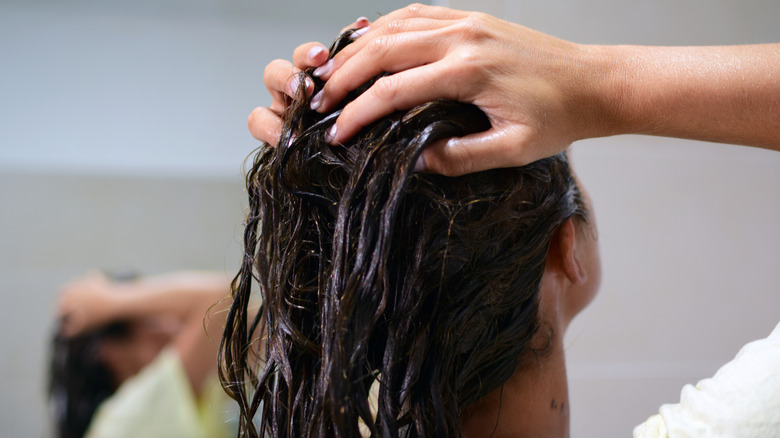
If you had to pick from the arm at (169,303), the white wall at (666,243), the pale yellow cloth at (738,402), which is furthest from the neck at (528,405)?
the arm at (169,303)

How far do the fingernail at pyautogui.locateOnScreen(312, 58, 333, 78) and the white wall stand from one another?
2.82 feet

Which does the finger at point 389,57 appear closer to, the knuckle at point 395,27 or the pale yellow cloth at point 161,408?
the knuckle at point 395,27

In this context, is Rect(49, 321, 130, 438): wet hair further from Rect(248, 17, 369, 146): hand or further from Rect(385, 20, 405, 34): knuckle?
Rect(385, 20, 405, 34): knuckle

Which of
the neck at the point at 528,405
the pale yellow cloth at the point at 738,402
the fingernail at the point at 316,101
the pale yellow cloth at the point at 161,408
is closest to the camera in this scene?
the pale yellow cloth at the point at 738,402

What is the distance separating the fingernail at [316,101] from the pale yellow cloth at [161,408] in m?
0.94

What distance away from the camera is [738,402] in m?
0.42

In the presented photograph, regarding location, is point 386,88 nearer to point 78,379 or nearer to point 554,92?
point 554,92

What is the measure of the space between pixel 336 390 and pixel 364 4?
1.02 m

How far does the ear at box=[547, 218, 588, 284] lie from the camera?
24.9 inches

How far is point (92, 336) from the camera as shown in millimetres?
1284

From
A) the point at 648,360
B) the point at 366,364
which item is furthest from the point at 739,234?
the point at 366,364

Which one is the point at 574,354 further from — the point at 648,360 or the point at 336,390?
the point at 336,390

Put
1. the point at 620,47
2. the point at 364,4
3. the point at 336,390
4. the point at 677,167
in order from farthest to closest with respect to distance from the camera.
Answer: the point at 677,167
the point at 364,4
the point at 620,47
the point at 336,390

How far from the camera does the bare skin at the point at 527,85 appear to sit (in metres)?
0.45
